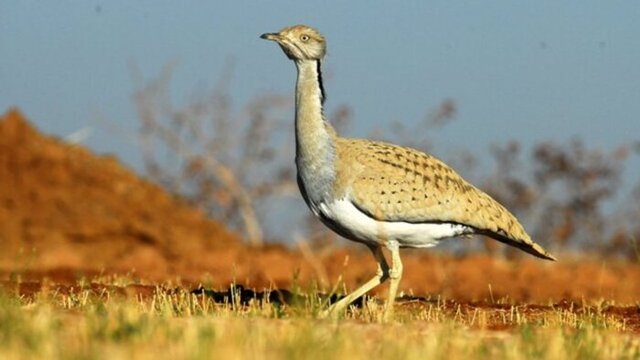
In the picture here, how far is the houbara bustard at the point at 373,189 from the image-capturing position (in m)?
9.10

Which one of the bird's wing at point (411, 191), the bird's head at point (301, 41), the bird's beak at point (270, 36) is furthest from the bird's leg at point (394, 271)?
the bird's beak at point (270, 36)

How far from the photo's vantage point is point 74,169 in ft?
69.4

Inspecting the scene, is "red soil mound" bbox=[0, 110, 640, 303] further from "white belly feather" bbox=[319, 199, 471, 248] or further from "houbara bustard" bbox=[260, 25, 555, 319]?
"white belly feather" bbox=[319, 199, 471, 248]

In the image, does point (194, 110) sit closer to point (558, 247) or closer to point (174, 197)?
point (174, 197)

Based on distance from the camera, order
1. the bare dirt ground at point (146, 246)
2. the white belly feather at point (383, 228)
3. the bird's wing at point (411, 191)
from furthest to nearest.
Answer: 1. the bare dirt ground at point (146, 246)
2. the bird's wing at point (411, 191)
3. the white belly feather at point (383, 228)

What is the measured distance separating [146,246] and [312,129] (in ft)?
38.2

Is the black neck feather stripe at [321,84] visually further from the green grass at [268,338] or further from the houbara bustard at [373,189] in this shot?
the green grass at [268,338]

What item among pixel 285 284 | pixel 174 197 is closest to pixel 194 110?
pixel 174 197

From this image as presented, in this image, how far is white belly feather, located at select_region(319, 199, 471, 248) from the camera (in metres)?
9.03

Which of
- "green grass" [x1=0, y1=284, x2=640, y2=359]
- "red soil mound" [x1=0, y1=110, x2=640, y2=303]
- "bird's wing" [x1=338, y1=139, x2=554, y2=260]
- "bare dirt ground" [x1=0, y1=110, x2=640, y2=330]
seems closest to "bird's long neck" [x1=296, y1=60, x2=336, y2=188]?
"bird's wing" [x1=338, y1=139, x2=554, y2=260]

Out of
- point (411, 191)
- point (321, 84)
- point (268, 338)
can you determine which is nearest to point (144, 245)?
point (321, 84)

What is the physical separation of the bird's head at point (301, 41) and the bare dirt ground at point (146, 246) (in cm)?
764

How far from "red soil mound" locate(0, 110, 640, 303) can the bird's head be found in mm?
7836

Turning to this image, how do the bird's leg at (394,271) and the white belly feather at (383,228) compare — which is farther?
the bird's leg at (394,271)
